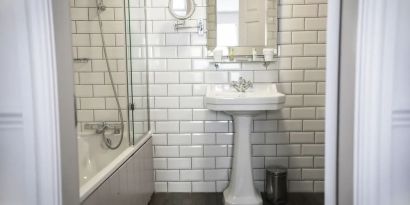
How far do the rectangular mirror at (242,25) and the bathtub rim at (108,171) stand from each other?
3.20 ft

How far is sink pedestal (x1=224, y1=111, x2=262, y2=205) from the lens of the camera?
7.68 ft

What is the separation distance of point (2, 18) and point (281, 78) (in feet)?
7.23

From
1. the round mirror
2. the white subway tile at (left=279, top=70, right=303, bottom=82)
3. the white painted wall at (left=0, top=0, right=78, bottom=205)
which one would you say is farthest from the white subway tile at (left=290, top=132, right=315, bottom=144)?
the white painted wall at (left=0, top=0, right=78, bottom=205)

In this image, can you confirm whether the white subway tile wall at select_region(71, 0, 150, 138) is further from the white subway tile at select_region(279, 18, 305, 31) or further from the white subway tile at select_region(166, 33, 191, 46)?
the white subway tile at select_region(279, 18, 305, 31)

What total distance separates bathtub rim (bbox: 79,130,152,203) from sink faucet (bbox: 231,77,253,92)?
84cm

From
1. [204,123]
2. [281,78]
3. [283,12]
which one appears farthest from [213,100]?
[283,12]

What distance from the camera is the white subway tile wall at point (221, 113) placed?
2586 mm

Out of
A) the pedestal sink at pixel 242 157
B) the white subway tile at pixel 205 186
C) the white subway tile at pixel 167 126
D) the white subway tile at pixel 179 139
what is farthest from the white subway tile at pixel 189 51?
the white subway tile at pixel 205 186

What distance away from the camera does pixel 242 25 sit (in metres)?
2.55

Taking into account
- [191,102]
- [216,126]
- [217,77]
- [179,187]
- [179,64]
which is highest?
[179,64]

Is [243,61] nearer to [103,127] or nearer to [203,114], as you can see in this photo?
[203,114]

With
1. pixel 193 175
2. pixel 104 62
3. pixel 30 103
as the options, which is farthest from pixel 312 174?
pixel 30 103

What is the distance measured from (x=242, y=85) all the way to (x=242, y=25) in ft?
1.66

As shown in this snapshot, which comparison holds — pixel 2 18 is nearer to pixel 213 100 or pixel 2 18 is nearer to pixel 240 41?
pixel 213 100
